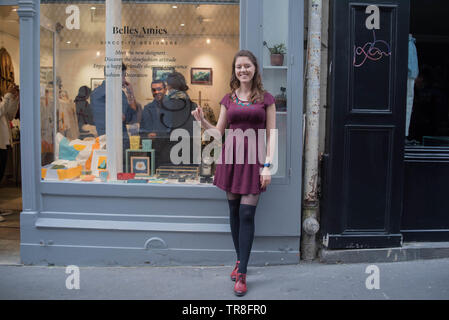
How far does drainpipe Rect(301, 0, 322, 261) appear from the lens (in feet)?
14.0

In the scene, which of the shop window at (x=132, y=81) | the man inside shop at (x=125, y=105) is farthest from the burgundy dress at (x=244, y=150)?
the man inside shop at (x=125, y=105)

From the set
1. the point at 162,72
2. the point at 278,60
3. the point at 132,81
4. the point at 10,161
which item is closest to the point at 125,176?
the point at 132,81

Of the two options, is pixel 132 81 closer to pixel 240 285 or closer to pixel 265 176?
pixel 265 176

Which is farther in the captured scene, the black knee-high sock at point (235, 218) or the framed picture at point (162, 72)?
the framed picture at point (162, 72)

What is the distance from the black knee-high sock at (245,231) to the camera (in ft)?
12.1

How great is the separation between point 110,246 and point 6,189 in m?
5.00

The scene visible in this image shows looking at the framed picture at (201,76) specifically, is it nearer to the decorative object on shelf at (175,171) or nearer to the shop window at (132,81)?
the shop window at (132,81)

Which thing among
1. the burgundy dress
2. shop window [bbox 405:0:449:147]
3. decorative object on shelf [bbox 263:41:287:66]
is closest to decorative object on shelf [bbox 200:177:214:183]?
the burgundy dress

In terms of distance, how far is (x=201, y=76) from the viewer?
4.56m

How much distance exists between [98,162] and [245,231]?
6.19 feet

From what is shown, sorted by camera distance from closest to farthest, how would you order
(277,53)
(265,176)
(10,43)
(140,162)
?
(265,176) → (277,53) → (140,162) → (10,43)

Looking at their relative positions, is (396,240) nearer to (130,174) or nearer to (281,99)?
(281,99)

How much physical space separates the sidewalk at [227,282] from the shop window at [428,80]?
1.49 m

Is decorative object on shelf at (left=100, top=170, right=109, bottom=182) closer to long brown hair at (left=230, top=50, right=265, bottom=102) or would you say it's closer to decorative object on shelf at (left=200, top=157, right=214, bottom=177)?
decorative object on shelf at (left=200, top=157, right=214, bottom=177)
